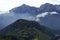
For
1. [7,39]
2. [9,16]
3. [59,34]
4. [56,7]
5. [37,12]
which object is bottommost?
[7,39]

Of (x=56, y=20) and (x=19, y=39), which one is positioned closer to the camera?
(x=19, y=39)

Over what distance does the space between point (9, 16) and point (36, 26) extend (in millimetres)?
14296

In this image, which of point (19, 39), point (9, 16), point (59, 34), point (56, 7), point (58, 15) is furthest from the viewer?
point (56, 7)

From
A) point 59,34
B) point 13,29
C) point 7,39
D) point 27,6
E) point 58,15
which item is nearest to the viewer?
point 7,39

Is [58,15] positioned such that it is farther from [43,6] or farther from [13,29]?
[13,29]

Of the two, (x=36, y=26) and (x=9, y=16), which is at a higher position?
(x=9, y=16)

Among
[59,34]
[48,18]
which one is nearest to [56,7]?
[48,18]

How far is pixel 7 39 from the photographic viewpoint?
28375 mm

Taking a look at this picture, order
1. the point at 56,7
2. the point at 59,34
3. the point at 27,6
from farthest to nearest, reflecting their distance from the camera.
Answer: the point at 56,7 → the point at 27,6 → the point at 59,34

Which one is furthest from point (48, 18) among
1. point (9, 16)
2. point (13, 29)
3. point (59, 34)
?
point (13, 29)

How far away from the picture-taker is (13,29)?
40.8 meters

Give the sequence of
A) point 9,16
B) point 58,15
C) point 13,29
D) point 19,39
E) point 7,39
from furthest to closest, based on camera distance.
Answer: point 58,15 → point 9,16 → point 13,29 → point 19,39 → point 7,39

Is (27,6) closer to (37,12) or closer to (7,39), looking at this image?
(37,12)

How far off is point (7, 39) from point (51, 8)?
47.8 metres
